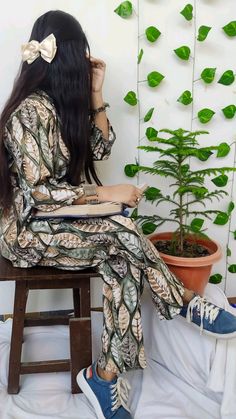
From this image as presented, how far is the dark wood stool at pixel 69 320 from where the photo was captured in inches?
44.9

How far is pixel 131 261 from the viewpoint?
1.08 m

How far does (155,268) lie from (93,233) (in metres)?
0.20

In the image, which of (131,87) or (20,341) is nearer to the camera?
(20,341)

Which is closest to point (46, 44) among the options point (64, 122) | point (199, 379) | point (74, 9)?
point (64, 122)

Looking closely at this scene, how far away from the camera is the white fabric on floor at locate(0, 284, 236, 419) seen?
116 centimetres

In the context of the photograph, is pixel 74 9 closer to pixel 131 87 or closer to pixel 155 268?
pixel 131 87

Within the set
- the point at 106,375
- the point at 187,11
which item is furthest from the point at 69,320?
the point at 187,11

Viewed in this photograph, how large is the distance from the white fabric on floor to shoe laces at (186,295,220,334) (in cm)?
9

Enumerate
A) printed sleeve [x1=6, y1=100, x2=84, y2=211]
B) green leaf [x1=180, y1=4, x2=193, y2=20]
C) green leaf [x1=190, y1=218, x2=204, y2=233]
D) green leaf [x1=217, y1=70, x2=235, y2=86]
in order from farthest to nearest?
green leaf [x1=190, y1=218, x2=204, y2=233] → green leaf [x1=217, y1=70, x2=235, y2=86] → green leaf [x1=180, y1=4, x2=193, y2=20] → printed sleeve [x1=6, y1=100, x2=84, y2=211]

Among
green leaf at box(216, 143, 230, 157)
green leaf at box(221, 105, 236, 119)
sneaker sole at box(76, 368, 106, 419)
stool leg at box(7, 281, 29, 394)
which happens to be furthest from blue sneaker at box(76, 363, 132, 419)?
green leaf at box(221, 105, 236, 119)

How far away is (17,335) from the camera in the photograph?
3.95 ft

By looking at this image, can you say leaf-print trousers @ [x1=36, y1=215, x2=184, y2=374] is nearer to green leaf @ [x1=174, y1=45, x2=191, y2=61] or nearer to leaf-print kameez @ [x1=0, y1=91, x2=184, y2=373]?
A: leaf-print kameez @ [x1=0, y1=91, x2=184, y2=373]

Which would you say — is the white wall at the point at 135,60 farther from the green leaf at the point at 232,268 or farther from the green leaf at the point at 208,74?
the green leaf at the point at 232,268

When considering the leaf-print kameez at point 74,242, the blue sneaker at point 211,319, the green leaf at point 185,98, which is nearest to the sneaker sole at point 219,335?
the blue sneaker at point 211,319
